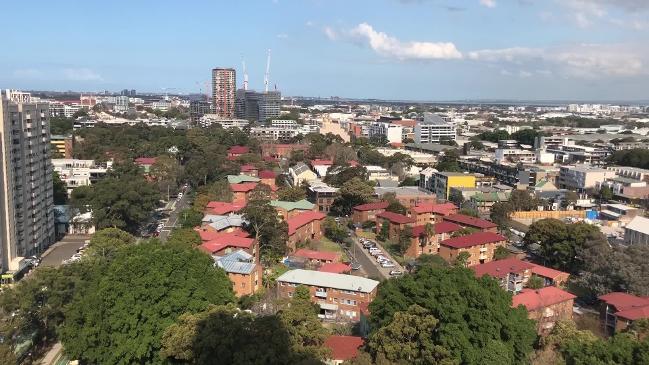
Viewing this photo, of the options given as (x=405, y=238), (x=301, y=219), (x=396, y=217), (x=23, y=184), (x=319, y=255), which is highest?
(x=23, y=184)

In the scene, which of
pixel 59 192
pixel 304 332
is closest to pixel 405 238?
pixel 304 332

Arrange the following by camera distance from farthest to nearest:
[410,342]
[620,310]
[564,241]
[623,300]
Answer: [564,241]
[623,300]
[620,310]
[410,342]

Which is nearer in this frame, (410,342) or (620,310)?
(410,342)

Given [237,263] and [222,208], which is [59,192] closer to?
[222,208]

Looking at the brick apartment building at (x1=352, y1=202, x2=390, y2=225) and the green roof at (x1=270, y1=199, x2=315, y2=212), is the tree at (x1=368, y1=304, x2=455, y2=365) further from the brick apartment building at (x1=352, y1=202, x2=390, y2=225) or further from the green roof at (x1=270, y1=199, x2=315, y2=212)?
the green roof at (x1=270, y1=199, x2=315, y2=212)

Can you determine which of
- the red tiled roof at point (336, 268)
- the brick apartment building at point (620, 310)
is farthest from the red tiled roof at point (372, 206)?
the brick apartment building at point (620, 310)

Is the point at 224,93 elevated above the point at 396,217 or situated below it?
above

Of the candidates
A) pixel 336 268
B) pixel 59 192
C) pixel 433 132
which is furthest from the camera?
pixel 433 132

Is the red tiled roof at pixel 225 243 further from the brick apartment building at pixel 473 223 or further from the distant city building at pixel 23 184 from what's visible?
the brick apartment building at pixel 473 223
